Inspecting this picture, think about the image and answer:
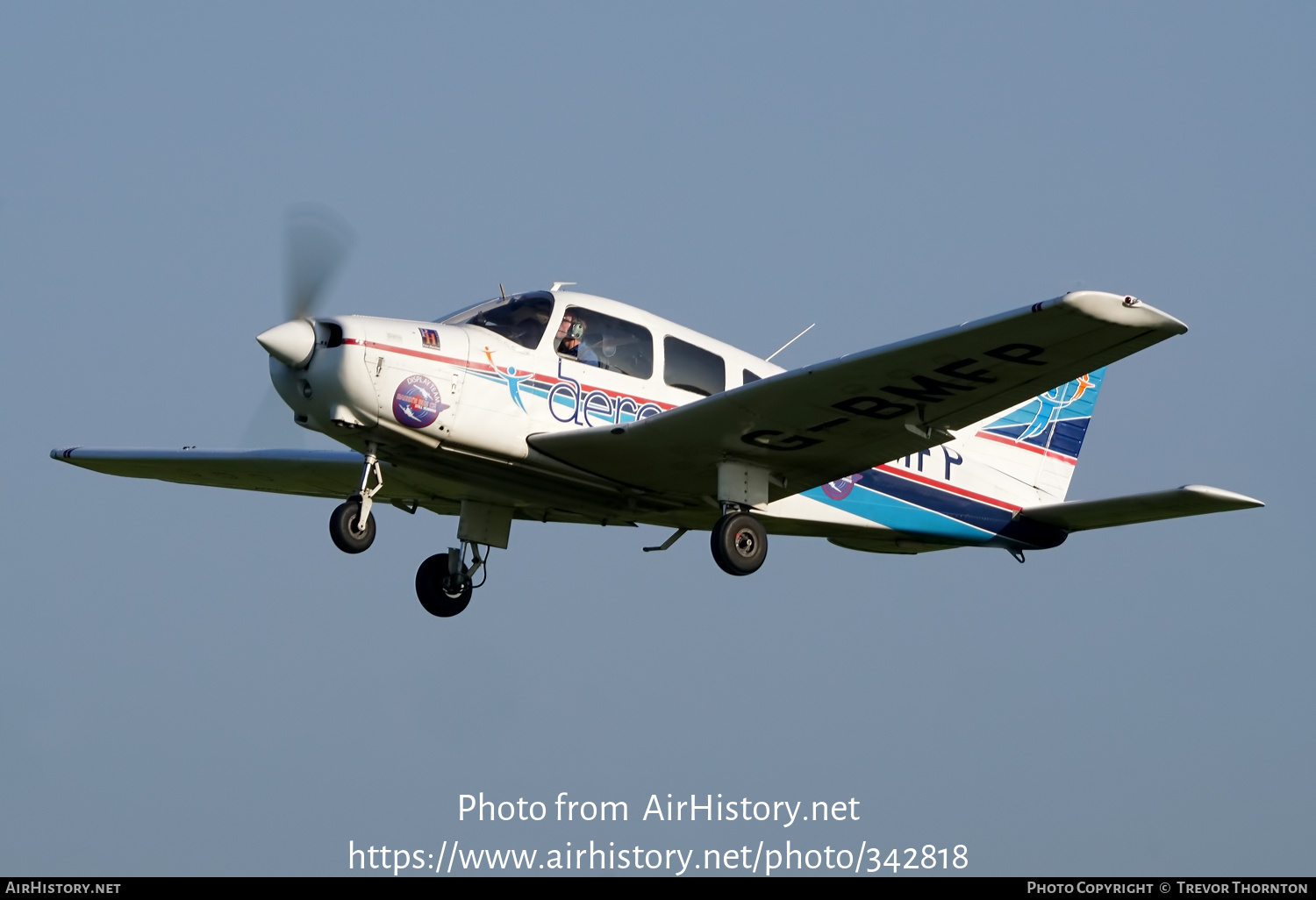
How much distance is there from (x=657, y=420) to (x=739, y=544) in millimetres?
1588

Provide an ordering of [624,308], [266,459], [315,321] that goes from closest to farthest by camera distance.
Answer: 1. [315,321]
2. [624,308]
3. [266,459]

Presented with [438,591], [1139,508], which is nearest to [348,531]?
[438,591]

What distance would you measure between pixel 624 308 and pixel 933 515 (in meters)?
4.52

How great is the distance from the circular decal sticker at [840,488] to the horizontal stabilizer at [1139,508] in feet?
6.90

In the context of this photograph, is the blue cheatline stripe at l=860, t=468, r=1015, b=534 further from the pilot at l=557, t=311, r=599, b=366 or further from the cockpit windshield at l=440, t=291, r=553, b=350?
the cockpit windshield at l=440, t=291, r=553, b=350

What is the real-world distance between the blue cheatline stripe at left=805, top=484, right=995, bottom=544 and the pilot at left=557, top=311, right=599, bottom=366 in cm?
309

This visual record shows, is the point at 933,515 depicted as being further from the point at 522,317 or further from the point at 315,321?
the point at 315,321

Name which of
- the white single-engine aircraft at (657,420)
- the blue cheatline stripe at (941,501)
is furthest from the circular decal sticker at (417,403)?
the blue cheatline stripe at (941,501)

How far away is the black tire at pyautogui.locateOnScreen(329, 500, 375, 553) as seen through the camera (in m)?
15.2

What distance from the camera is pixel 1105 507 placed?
1742cm

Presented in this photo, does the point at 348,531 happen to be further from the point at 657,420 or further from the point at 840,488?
the point at 840,488

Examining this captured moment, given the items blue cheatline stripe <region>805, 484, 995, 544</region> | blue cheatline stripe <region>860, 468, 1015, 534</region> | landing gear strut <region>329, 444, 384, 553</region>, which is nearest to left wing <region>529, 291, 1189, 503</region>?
blue cheatline stripe <region>805, 484, 995, 544</region>

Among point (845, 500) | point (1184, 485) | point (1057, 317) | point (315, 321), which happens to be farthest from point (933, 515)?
point (315, 321)

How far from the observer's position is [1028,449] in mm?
19484
